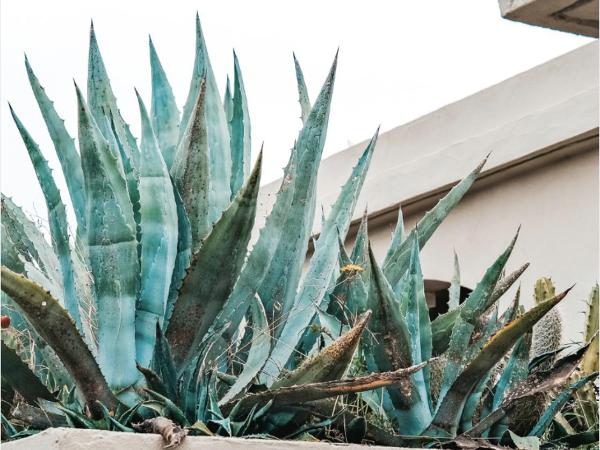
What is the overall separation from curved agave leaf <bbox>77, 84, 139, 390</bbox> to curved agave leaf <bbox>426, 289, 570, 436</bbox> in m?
0.73

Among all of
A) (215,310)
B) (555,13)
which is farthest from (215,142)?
(555,13)

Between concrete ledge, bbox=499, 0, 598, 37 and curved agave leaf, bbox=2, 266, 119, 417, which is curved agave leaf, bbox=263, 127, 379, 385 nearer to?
curved agave leaf, bbox=2, 266, 119, 417

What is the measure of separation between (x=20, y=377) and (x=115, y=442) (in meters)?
0.50

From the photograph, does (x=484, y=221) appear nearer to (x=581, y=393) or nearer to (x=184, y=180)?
(x=581, y=393)

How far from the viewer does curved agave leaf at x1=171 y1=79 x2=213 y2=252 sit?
267 centimetres

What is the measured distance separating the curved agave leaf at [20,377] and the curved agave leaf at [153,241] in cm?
23

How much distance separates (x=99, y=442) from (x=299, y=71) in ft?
4.37

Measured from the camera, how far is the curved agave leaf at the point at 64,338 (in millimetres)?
2309

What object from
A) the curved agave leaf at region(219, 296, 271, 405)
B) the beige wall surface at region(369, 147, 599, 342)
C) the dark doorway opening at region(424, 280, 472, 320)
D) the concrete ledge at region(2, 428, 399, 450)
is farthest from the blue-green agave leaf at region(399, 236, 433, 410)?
the dark doorway opening at region(424, 280, 472, 320)

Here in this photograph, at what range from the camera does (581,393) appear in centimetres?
369

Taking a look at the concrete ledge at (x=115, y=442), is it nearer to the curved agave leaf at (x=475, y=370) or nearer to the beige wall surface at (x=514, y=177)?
the curved agave leaf at (x=475, y=370)

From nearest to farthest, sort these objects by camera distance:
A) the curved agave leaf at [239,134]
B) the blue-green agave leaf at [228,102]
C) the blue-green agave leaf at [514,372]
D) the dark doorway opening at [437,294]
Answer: the blue-green agave leaf at [514,372]
the curved agave leaf at [239,134]
the blue-green agave leaf at [228,102]
the dark doorway opening at [437,294]

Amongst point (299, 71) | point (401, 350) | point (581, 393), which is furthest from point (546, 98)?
point (401, 350)

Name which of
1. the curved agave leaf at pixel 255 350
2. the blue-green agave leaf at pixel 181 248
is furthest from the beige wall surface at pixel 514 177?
the blue-green agave leaf at pixel 181 248
